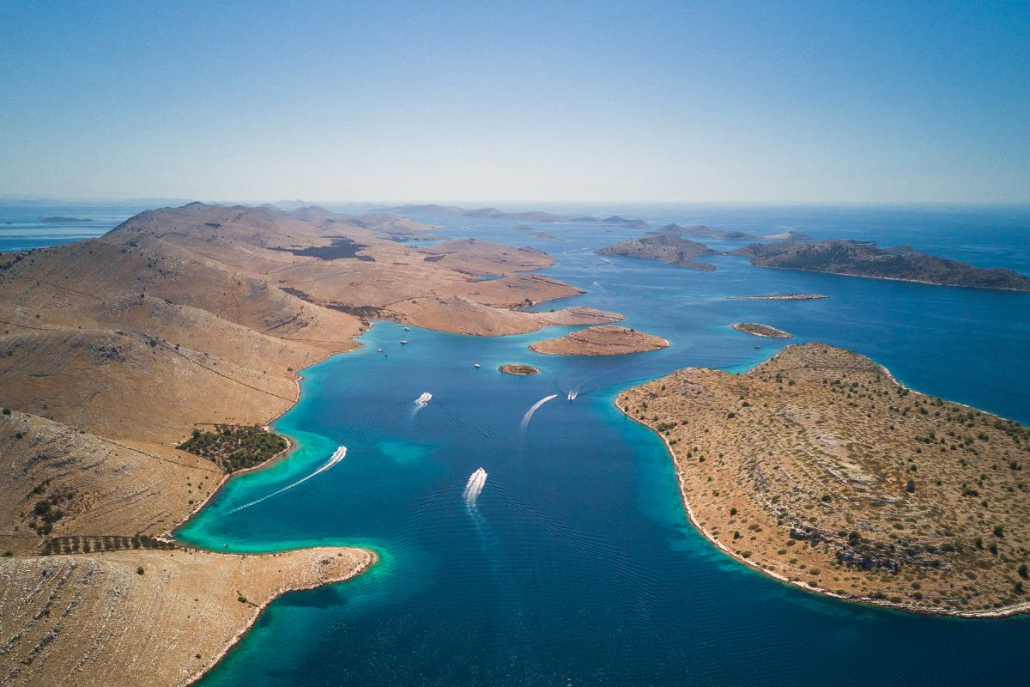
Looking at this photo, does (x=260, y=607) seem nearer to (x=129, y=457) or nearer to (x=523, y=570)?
(x=523, y=570)

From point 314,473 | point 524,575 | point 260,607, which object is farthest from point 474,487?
point 260,607

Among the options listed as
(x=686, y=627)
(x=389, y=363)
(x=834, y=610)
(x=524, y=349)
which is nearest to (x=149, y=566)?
(x=686, y=627)

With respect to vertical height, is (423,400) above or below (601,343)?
below

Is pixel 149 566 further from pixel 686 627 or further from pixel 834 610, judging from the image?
pixel 834 610

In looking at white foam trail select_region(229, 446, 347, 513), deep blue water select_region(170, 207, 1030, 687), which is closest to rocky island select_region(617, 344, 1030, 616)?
deep blue water select_region(170, 207, 1030, 687)

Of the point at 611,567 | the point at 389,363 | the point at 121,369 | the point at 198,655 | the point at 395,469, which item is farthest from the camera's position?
the point at 389,363

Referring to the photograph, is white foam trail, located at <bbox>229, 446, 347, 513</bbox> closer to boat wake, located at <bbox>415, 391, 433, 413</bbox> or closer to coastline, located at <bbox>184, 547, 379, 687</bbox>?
coastline, located at <bbox>184, 547, 379, 687</bbox>

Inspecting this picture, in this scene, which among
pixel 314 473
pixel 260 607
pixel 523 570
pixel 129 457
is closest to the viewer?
pixel 260 607
